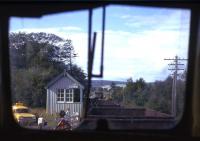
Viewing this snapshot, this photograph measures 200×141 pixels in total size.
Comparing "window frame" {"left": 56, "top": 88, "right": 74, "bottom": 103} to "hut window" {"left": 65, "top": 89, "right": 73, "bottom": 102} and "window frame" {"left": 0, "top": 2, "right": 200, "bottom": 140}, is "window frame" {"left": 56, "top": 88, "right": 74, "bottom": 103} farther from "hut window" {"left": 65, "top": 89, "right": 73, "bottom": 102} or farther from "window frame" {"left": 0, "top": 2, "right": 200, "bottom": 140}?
"window frame" {"left": 0, "top": 2, "right": 200, "bottom": 140}

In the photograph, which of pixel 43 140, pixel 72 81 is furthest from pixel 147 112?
pixel 43 140

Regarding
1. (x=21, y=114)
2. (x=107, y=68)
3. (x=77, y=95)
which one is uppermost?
(x=107, y=68)

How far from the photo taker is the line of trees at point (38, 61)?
7.00 ft

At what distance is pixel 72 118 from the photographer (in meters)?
2.16

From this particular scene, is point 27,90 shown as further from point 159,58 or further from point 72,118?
point 159,58

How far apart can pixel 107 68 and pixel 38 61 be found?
35 centimetres

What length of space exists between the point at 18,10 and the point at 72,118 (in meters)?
0.60

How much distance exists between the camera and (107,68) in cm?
209

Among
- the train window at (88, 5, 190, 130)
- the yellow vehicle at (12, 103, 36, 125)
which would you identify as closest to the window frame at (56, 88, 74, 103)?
the train window at (88, 5, 190, 130)

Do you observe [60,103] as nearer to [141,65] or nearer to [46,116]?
[46,116]

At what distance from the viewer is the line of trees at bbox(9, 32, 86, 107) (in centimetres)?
213

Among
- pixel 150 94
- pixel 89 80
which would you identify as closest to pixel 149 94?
pixel 150 94

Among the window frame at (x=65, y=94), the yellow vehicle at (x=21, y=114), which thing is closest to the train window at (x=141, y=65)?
the window frame at (x=65, y=94)

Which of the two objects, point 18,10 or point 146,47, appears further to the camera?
point 18,10
